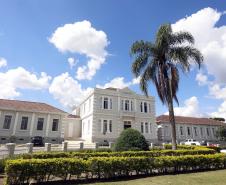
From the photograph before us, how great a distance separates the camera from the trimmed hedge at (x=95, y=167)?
7669 mm

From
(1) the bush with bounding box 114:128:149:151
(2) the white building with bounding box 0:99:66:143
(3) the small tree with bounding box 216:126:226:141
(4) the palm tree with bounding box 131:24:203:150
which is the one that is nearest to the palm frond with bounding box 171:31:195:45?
(4) the palm tree with bounding box 131:24:203:150

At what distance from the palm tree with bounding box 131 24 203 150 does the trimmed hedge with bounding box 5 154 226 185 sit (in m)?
6.06

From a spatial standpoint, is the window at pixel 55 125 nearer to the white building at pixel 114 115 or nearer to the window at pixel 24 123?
the window at pixel 24 123

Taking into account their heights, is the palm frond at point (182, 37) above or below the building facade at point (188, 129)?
above

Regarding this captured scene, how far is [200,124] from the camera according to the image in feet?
152

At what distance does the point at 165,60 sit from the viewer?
58.8ft

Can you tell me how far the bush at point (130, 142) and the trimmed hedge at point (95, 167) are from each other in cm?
252

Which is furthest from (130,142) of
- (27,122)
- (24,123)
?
(24,123)

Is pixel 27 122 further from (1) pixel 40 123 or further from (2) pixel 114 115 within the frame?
(2) pixel 114 115

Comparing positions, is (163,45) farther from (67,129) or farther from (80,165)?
(67,129)

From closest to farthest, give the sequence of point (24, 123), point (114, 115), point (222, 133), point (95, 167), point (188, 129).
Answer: point (95, 167) < point (24, 123) < point (114, 115) < point (222, 133) < point (188, 129)

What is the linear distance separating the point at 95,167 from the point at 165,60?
41.0 feet

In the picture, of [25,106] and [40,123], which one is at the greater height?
[25,106]

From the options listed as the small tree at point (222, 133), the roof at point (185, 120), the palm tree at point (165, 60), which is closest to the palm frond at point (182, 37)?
the palm tree at point (165, 60)
